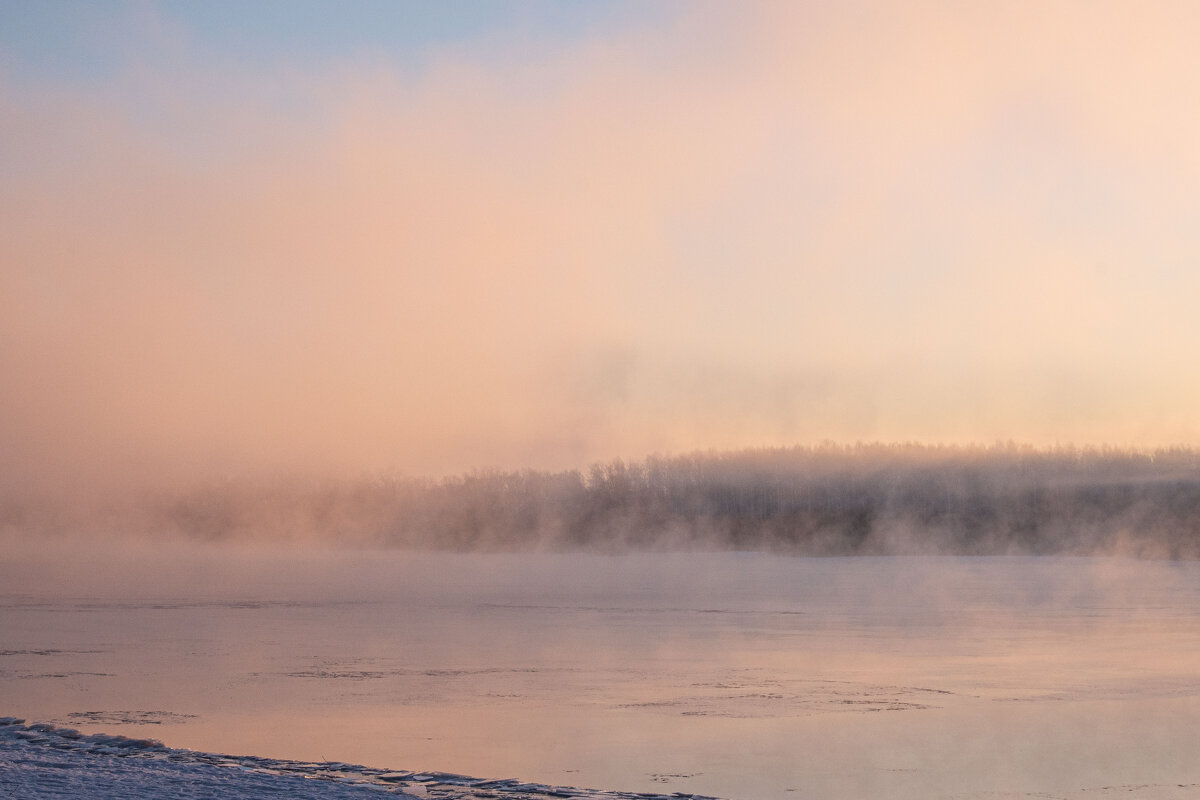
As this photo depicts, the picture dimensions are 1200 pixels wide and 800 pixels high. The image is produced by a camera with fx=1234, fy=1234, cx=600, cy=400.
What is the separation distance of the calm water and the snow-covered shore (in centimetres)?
64

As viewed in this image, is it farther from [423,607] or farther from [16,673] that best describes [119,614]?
[16,673]

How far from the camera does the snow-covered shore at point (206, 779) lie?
7.14 metres

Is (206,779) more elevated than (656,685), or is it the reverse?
(206,779)

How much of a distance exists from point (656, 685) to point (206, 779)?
641 centimetres

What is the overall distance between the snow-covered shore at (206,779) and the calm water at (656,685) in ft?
2.12

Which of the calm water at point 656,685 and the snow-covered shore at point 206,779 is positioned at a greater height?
the snow-covered shore at point 206,779

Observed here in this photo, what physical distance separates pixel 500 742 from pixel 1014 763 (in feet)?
12.8

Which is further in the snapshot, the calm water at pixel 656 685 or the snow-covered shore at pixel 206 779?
the calm water at pixel 656 685

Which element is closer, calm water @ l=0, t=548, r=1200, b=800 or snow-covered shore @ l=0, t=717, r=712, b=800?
snow-covered shore @ l=0, t=717, r=712, b=800

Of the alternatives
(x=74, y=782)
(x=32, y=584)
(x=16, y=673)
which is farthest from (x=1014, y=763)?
(x=32, y=584)

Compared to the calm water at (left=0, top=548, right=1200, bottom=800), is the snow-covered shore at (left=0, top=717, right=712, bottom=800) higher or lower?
higher

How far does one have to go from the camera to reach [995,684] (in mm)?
13398

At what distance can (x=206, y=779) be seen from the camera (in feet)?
24.8

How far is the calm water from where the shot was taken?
29.8 feet
